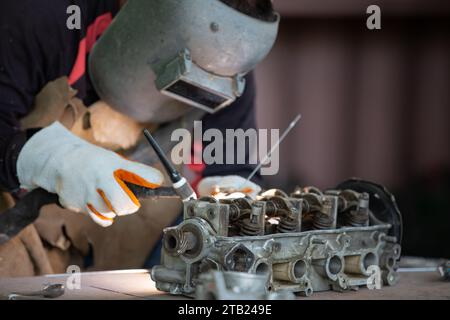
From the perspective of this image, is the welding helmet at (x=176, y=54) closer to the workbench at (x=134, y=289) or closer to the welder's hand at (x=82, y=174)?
the welder's hand at (x=82, y=174)

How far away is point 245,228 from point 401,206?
9.73ft

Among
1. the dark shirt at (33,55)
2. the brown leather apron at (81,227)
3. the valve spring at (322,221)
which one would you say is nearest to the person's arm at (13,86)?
the dark shirt at (33,55)

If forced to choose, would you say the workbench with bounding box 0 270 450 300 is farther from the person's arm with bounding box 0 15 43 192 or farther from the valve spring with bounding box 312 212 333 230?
the person's arm with bounding box 0 15 43 192

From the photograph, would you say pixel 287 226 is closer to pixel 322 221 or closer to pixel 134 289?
pixel 322 221

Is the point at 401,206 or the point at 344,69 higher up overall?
the point at 344,69

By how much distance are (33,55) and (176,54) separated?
0.41 meters

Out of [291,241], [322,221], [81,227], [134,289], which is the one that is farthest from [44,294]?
[81,227]

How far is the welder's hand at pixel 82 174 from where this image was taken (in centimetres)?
187

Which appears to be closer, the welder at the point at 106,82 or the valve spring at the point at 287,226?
the valve spring at the point at 287,226

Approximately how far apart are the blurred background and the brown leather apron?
6.55ft

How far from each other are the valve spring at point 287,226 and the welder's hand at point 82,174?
1.08 ft

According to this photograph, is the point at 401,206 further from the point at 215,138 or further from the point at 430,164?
the point at 215,138
